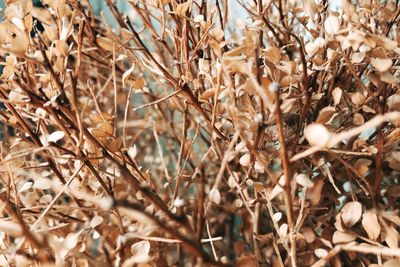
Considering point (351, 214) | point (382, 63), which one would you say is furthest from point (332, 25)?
point (351, 214)

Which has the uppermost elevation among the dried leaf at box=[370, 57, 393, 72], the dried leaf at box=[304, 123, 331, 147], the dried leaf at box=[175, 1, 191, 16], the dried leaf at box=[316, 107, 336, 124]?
the dried leaf at box=[175, 1, 191, 16]

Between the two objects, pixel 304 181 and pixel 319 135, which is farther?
pixel 304 181

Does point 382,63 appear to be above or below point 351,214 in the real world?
above

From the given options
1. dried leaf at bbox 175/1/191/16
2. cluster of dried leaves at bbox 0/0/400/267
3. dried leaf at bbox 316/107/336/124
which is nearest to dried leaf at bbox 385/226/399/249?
cluster of dried leaves at bbox 0/0/400/267

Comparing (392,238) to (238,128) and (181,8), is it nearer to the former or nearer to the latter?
(238,128)

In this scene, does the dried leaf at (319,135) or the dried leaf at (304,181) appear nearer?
the dried leaf at (319,135)

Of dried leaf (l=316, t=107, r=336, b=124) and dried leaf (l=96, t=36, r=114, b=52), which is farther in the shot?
dried leaf (l=96, t=36, r=114, b=52)

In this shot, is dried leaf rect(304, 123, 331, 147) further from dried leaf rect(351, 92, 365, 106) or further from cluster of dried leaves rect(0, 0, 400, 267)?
dried leaf rect(351, 92, 365, 106)

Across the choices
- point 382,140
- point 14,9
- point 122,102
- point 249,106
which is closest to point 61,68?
point 14,9

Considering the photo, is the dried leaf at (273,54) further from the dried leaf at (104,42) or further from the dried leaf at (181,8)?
the dried leaf at (104,42)

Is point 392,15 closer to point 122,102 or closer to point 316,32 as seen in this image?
point 316,32

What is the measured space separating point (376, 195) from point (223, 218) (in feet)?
0.91

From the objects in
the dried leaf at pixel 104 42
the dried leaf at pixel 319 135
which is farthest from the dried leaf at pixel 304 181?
the dried leaf at pixel 104 42

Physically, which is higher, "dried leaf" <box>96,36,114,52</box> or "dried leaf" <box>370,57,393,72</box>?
"dried leaf" <box>96,36,114,52</box>
